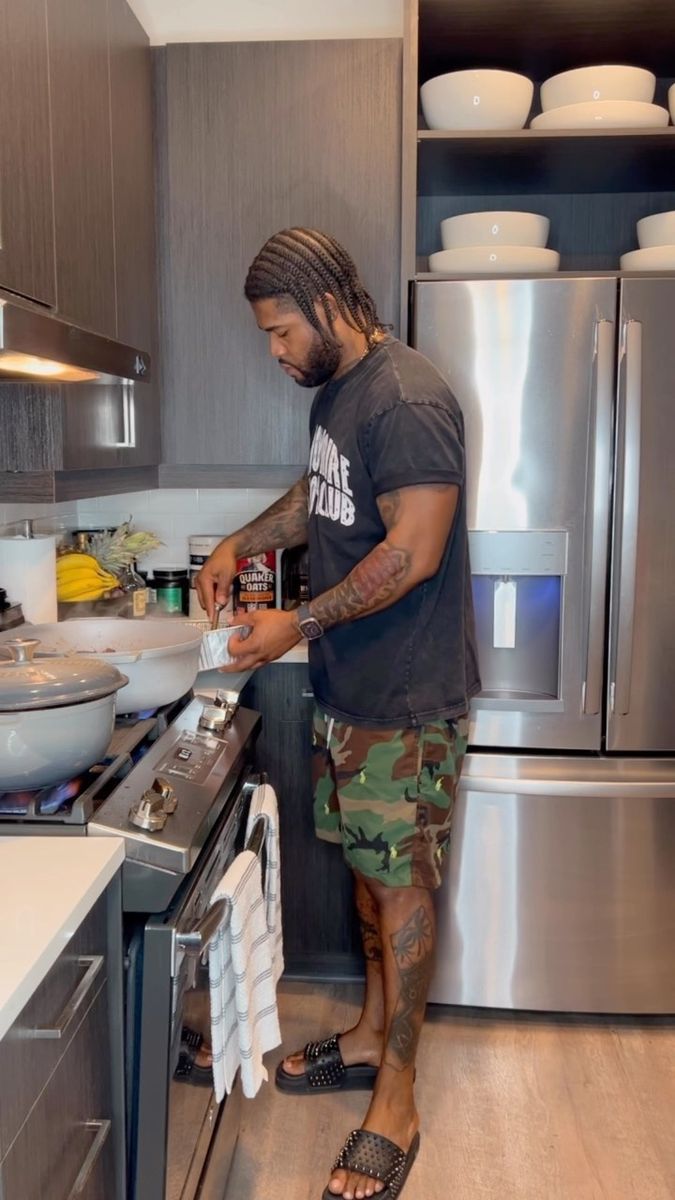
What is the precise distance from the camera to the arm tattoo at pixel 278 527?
2.20 metres

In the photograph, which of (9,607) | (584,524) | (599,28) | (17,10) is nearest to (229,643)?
(9,607)

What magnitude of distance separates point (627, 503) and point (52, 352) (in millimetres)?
1322

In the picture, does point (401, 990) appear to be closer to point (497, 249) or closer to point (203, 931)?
point (203, 931)

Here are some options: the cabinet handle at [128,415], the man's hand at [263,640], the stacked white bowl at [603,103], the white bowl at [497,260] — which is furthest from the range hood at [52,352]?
the stacked white bowl at [603,103]

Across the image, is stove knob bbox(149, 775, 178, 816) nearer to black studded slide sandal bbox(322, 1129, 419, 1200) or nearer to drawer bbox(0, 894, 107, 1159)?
drawer bbox(0, 894, 107, 1159)

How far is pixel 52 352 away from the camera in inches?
47.8

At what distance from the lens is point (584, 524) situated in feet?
7.02

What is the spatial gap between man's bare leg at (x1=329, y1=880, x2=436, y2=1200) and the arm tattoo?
0.77 meters

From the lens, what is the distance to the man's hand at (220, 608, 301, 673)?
1.78 m

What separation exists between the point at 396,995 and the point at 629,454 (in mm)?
1192

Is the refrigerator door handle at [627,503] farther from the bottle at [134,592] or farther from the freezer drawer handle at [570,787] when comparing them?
the bottle at [134,592]

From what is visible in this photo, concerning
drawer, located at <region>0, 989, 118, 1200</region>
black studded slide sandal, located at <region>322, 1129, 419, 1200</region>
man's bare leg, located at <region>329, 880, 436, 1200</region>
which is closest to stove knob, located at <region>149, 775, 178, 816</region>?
drawer, located at <region>0, 989, 118, 1200</region>

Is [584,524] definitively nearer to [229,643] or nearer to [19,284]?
[229,643]

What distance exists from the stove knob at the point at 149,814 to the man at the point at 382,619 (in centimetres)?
54
